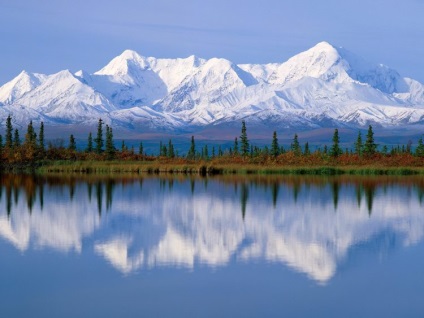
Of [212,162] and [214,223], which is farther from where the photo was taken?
[212,162]

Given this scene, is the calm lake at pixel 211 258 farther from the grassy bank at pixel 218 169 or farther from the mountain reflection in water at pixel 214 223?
the grassy bank at pixel 218 169

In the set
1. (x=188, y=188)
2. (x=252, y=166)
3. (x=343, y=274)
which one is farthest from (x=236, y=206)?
(x=252, y=166)

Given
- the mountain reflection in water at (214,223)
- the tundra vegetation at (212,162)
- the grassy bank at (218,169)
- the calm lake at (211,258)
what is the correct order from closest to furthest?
the calm lake at (211,258)
the mountain reflection in water at (214,223)
the grassy bank at (218,169)
the tundra vegetation at (212,162)

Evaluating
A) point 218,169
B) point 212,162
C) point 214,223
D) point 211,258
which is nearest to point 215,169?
point 218,169

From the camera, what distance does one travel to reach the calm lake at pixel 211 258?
21.5 metres

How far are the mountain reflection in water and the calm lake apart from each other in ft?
0.26

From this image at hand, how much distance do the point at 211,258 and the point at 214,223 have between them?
10.5 metres

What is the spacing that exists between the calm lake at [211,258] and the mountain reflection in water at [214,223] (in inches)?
3.2

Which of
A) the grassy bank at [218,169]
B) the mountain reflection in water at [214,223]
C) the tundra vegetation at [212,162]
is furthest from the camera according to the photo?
the tundra vegetation at [212,162]

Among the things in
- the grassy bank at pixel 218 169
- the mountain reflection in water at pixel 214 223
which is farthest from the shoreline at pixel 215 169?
the mountain reflection in water at pixel 214 223

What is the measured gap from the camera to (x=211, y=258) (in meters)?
27.8

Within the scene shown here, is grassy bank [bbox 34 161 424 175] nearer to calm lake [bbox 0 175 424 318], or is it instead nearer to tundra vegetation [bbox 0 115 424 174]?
tundra vegetation [bbox 0 115 424 174]

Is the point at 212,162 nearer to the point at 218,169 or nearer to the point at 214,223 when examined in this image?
the point at 218,169

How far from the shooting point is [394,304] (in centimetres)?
2155
